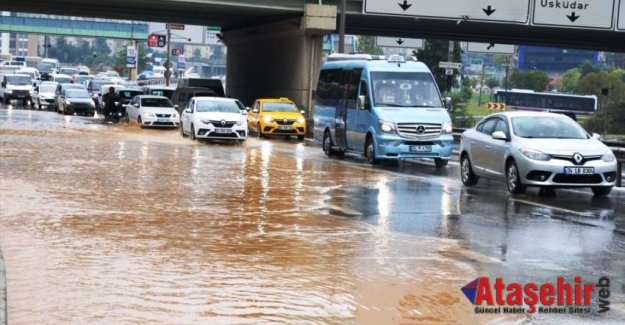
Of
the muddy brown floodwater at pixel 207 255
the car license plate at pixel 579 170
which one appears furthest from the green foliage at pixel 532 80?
the car license plate at pixel 579 170

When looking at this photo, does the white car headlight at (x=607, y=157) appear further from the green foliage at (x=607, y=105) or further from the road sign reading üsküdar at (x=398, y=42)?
the road sign reading üsküdar at (x=398, y=42)

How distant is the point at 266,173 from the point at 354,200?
4941 mm

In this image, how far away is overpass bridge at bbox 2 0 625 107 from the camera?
38.3 meters

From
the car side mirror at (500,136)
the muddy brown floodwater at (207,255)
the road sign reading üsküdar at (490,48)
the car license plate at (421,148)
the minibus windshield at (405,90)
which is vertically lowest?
the muddy brown floodwater at (207,255)

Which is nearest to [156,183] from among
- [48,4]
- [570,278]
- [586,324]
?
[570,278]

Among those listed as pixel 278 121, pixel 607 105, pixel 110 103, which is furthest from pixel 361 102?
pixel 607 105

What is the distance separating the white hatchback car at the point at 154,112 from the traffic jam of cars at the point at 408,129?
0.13 feet

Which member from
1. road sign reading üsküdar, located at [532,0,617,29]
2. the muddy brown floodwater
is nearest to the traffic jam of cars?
the muddy brown floodwater

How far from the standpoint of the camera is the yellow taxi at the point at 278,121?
3344 centimetres

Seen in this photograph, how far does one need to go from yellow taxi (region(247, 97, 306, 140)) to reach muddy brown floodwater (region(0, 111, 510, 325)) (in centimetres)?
1382

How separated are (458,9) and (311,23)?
6169 millimetres

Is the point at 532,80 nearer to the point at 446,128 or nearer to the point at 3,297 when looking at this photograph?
the point at 446,128

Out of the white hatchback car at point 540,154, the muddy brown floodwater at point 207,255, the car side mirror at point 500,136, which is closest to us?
the muddy brown floodwater at point 207,255

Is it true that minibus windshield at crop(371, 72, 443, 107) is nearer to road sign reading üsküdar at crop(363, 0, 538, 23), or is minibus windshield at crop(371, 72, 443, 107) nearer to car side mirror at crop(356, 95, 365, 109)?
car side mirror at crop(356, 95, 365, 109)
